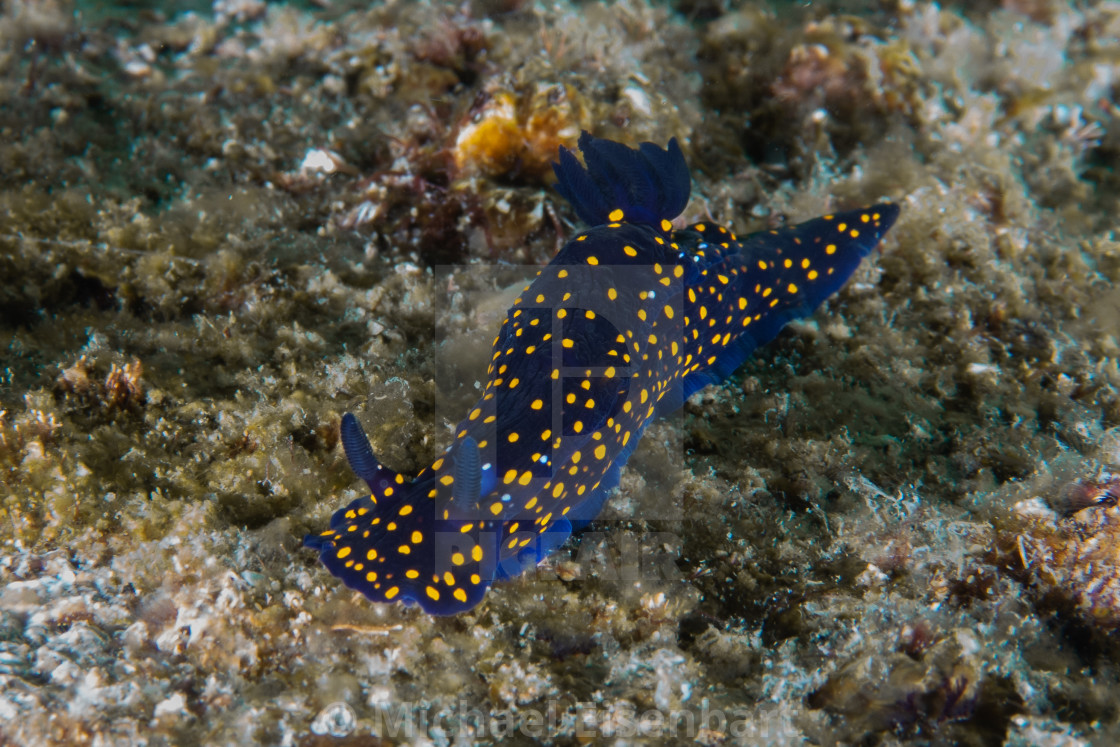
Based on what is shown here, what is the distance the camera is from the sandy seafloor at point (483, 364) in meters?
2.76

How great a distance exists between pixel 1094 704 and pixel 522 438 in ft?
8.74

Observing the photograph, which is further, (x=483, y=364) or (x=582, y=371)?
(x=483, y=364)

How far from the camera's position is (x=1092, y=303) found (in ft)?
15.1

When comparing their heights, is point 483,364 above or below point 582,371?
below

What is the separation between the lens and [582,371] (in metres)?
2.98

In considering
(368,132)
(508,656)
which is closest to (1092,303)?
(508,656)

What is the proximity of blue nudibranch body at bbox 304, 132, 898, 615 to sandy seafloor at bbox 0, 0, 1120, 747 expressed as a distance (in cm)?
36

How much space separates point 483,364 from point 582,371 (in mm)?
1153

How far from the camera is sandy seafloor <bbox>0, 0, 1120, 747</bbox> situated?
2756 mm

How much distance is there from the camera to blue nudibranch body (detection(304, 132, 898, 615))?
2.68 metres

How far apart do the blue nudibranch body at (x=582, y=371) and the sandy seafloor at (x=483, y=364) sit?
1.18ft

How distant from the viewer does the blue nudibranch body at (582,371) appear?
268cm

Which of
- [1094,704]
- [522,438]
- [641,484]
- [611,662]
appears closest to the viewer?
[1094,704]

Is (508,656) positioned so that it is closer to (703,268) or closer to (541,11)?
(703,268)
